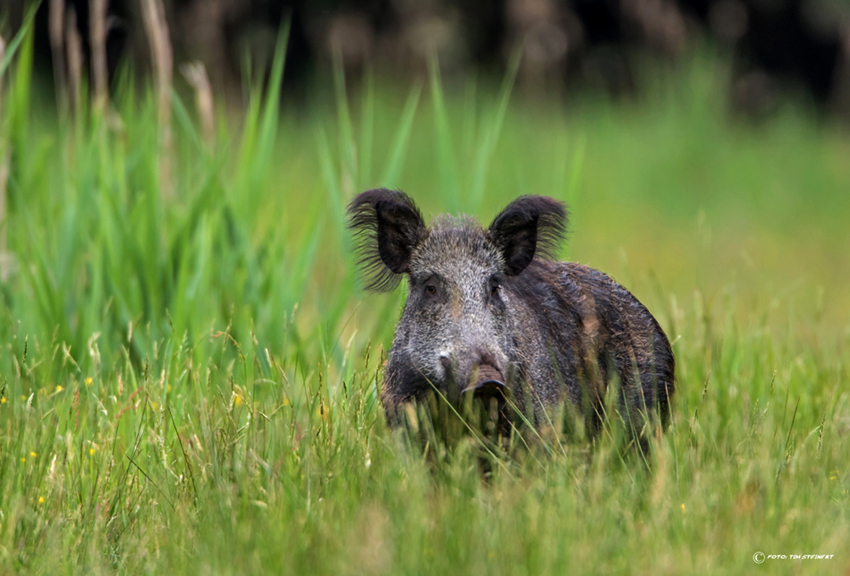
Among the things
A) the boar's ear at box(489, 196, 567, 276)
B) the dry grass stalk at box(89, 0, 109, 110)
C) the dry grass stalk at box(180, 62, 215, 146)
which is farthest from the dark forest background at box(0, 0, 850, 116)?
the boar's ear at box(489, 196, 567, 276)

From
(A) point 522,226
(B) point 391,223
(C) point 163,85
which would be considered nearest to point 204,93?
(C) point 163,85

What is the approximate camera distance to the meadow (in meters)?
2.84

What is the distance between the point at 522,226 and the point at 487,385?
868 millimetres

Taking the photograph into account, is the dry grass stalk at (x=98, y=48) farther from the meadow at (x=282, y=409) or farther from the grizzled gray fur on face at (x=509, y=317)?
the grizzled gray fur on face at (x=509, y=317)

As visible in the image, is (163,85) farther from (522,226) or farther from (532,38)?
(532,38)

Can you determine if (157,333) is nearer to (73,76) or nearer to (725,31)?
(73,76)

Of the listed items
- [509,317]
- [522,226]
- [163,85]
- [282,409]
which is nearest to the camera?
[282,409]

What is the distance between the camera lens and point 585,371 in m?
4.07

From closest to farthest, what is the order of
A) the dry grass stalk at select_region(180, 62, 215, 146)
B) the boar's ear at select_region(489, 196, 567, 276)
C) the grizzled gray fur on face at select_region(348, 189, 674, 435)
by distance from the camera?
the grizzled gray fur on face at select_region(348, 189, 674, 435) → the boar's ear at select_region(489, 196, 567, 276) → the dry grass stalk at select_region(180, 62, 215, 146)

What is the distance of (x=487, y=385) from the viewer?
129 inches

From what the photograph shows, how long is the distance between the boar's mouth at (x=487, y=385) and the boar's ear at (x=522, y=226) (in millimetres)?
689

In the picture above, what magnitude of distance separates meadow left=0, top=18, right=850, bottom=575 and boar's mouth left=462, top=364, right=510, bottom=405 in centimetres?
17

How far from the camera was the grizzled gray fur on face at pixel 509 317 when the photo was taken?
3605 millimetres

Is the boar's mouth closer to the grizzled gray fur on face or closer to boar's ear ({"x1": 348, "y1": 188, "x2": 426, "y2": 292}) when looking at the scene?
the grizzled gray fur on face
